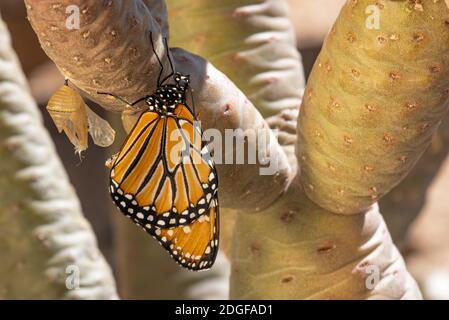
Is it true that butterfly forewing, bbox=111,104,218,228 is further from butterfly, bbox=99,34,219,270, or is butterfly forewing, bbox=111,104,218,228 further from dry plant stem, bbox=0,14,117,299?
dry plant stem, bbox=0,14,117,299

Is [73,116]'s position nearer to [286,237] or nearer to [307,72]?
[286,237]

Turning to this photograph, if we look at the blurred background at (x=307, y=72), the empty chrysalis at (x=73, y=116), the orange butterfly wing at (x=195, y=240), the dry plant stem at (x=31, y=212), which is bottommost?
the blurred background at (x=307, y=72)

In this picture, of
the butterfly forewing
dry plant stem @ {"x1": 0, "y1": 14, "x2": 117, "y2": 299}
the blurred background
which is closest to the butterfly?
the butterfly forewing

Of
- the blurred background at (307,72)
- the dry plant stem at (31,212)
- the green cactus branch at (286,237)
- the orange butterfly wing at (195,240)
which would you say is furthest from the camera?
the blurred background at (307,72)

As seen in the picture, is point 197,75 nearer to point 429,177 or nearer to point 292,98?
point 292,98

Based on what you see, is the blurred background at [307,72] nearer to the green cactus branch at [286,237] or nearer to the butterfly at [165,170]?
the green cactus branch at [286,237]

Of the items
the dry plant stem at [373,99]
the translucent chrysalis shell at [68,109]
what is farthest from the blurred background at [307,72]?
the translucent chrysalis shell at [68,109]

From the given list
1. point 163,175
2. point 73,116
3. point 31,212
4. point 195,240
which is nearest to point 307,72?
point 31,212
